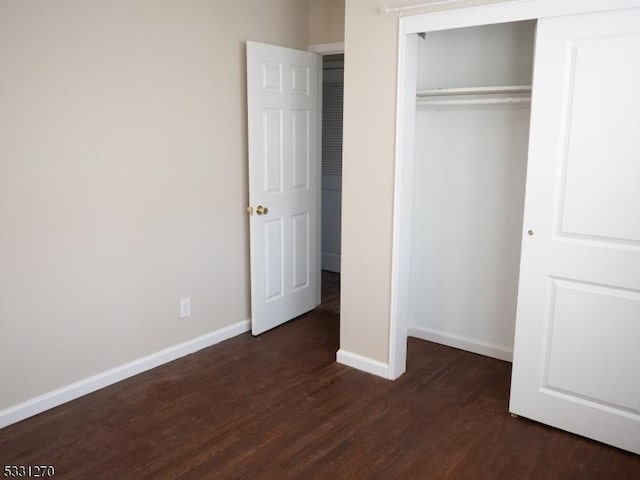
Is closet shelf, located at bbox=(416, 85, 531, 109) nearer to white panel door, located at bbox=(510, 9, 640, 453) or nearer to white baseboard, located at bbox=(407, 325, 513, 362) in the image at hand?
white panel door, located at bbox=(510, 9, 640, 453)

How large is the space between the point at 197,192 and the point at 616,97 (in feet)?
7.80

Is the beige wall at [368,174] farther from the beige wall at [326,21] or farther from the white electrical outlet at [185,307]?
the white electrical outlet at [185,307]

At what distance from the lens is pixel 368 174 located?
3.15 metres

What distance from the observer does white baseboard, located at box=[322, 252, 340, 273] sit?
5687 mm

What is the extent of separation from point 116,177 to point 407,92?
5.50 feet

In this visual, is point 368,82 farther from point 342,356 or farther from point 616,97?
point 342,356

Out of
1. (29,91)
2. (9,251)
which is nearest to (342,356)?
(9,251)

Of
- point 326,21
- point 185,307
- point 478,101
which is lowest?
point 185,307

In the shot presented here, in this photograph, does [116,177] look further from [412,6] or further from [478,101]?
[478,101]

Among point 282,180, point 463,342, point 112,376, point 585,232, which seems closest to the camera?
point 585,232

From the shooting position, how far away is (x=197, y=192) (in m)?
3.47

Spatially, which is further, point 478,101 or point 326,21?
point 326,21

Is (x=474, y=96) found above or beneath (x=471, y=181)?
above

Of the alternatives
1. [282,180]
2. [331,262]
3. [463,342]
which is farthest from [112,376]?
[331,262]
